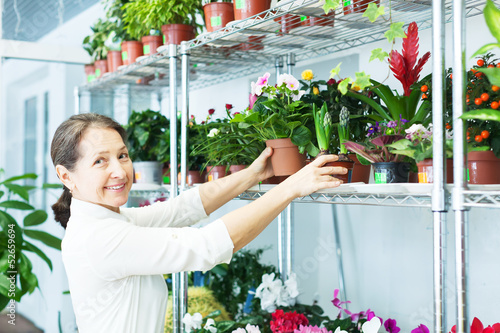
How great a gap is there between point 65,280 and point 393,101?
3126 millimetres

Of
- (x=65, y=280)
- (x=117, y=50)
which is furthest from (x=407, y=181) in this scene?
(x=65, y=280)

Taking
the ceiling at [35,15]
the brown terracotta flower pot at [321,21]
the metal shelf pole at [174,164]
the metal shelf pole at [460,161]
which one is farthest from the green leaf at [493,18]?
the ceiling at [35,15]

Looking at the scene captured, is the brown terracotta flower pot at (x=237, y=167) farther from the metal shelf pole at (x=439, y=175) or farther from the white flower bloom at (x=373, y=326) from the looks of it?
the metal shelf pole at (x=439, y=175)

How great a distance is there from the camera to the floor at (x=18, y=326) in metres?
3.88

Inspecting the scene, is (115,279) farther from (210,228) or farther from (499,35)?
(499,35)

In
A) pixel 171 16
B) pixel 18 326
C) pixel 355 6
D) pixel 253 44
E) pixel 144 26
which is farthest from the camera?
pixel 18 326

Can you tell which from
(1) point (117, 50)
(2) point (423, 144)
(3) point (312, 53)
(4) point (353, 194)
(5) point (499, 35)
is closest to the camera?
(5) point (499, 35)

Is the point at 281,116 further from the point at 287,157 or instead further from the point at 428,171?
the point at 428,171

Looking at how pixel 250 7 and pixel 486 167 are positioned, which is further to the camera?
pixel 250 7

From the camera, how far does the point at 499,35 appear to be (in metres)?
1.00

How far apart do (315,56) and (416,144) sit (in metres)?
1.18

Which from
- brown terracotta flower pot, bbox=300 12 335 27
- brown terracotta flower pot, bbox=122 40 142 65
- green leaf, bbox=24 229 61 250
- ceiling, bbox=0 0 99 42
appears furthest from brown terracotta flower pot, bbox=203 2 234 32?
ceiling, bbox=0 0 99 42

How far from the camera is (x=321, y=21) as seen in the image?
1.80 metres

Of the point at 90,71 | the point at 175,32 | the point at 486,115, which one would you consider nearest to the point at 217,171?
the point at 175,32
